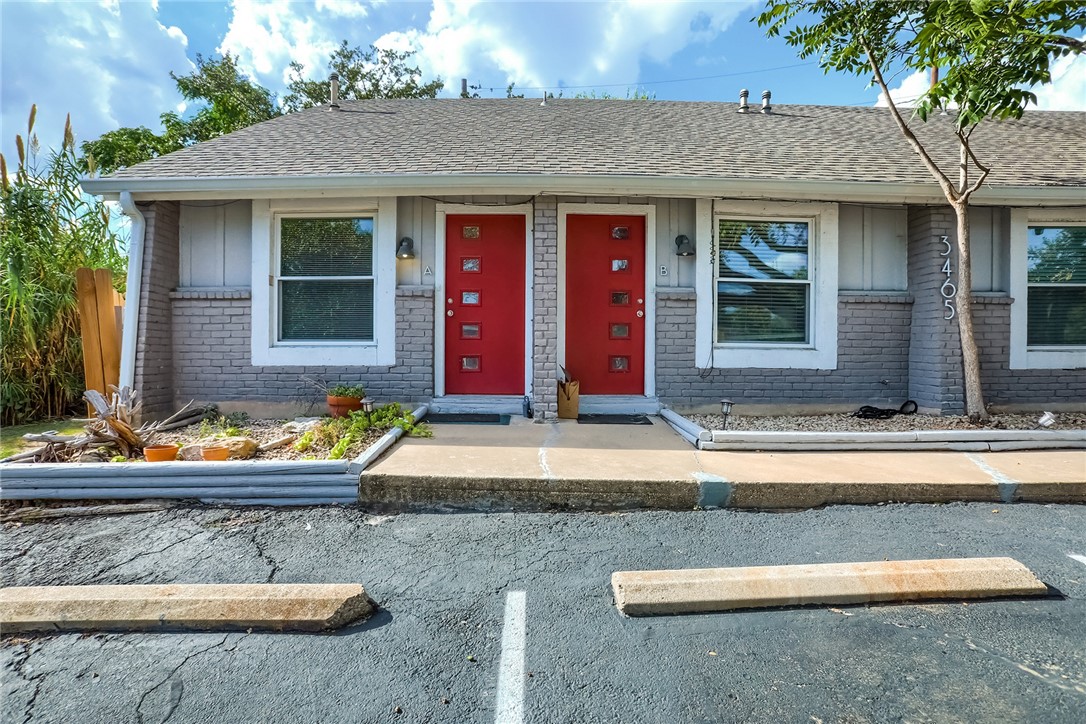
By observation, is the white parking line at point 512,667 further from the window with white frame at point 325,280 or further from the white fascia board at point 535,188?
the window with white frame at point 325,280

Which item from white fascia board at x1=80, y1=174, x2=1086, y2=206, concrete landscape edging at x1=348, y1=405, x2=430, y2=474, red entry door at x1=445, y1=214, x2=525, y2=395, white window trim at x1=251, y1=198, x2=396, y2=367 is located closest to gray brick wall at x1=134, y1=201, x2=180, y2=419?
white fascia board at x1=80, y1=174, x2=1086, y2=206

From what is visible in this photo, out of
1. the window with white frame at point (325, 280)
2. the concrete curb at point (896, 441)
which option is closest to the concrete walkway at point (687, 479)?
the concrete curb at point (896, 441)

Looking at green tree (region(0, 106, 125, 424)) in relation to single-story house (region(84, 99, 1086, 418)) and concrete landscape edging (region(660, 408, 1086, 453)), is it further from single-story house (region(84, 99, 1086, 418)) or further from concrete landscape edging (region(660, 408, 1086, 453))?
concrete landscape edging (region(660, 408, 1086, 453))

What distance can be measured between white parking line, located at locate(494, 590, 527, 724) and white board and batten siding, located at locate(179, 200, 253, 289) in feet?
16.1

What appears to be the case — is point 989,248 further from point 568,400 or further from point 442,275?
point 442,275

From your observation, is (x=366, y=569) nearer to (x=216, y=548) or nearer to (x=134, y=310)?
(x=216, y=548)

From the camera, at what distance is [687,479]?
3.22m

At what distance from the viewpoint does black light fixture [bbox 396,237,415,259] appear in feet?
17.3

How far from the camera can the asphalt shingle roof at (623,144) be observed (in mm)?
5098

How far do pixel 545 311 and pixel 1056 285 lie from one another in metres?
5.68

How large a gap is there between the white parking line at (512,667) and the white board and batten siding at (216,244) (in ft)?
16.1

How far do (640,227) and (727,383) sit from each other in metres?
1.97

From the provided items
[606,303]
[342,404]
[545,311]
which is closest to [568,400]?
[545,311]

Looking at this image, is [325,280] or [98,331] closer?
[98,331]
